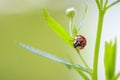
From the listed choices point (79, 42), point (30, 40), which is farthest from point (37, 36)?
point (79, 42)

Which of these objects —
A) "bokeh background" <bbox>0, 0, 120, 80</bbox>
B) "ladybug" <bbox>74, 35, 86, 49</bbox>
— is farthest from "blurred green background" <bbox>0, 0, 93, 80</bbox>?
"ladybug" <bbox>74, 35, 86, 49</bbox>

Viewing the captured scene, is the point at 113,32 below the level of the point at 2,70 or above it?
above

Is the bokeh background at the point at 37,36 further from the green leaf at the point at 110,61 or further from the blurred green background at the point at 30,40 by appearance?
the green leaf at the point at 110,61

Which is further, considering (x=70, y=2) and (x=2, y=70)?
(x=70, y=2)

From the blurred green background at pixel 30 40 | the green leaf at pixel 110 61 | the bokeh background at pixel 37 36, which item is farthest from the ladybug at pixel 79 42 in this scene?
the blurred green background at pixel 30 40

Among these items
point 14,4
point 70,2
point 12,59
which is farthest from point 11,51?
point 70,2

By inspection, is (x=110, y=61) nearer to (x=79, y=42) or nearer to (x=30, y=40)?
(x=79, y=42)

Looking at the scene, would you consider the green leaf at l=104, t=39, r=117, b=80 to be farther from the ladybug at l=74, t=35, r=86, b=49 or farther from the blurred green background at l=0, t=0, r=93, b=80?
the blurred green background at l=0, t=0, r=93, b=80

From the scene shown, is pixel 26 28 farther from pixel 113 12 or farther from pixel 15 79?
pixel 113 12
